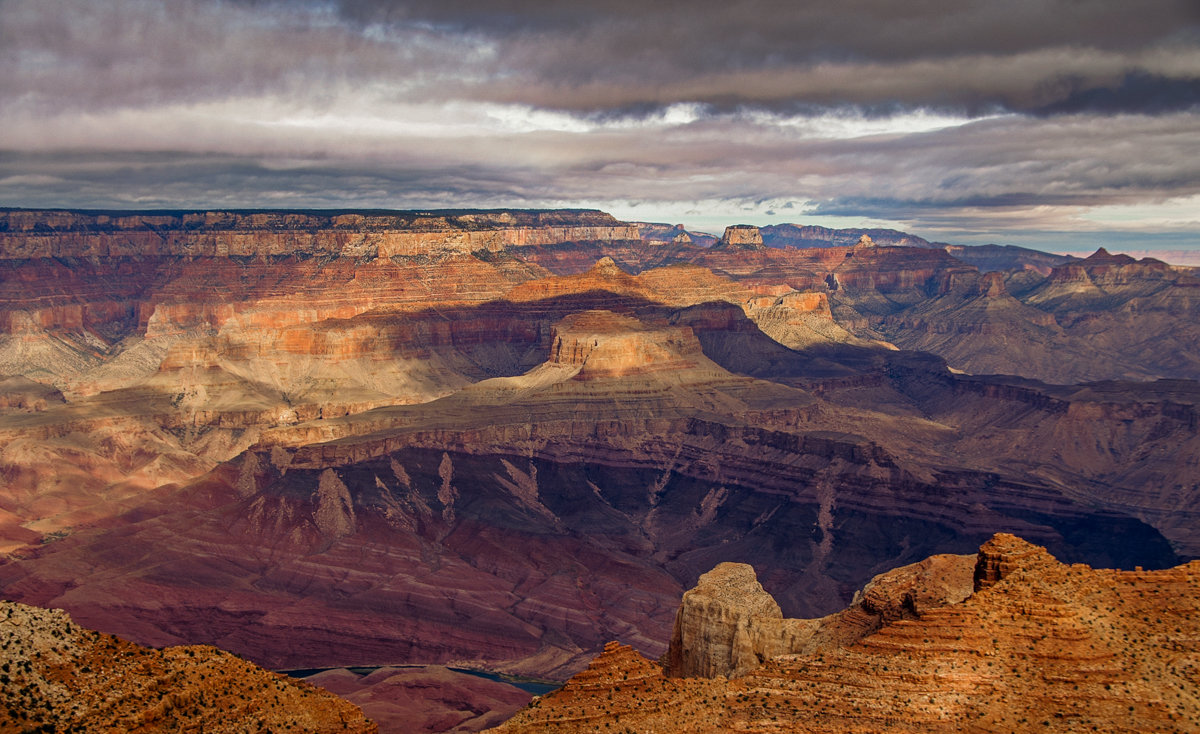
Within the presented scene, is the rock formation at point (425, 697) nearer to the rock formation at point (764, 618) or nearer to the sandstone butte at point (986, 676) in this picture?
the rock formation at point (764, 618)

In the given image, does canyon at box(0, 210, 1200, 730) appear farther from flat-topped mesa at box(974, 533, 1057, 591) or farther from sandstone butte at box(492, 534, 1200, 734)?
flat-topped mesa at box(974, 533, 1057, 591)

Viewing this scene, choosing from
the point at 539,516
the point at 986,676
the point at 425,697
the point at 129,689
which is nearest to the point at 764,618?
the point at 986,676

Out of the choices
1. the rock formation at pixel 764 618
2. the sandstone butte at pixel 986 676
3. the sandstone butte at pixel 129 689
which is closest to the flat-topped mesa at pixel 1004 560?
the sandstone butte at pixel 986 676

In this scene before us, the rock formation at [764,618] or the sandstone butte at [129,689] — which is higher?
the sandstone butte at [129,689]

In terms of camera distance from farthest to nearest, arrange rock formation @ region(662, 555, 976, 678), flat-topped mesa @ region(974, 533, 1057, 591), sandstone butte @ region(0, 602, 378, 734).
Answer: rock formation @ region(662, 555, 976, 678) → flat-topped mesa @ region(974, 533, 1057, 591) → sandstone butte @ region(0, 602, 378, 734)

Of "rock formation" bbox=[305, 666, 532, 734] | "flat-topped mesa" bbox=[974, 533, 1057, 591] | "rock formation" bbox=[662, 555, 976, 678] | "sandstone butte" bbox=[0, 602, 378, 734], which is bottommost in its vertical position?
"rock formation" bbox=[305, 666, 532, 734]

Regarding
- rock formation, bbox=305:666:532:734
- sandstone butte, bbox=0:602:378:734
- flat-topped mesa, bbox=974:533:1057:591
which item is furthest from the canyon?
flat-topped mesa, bbox=974:533:1057:591
